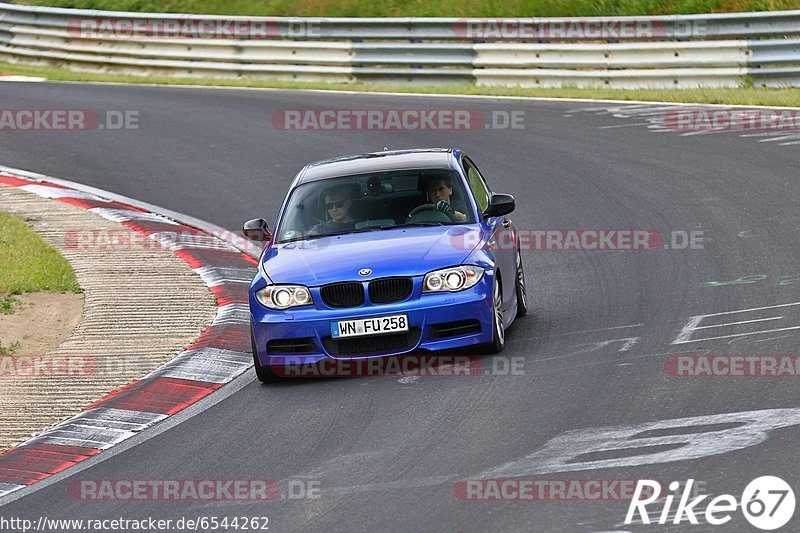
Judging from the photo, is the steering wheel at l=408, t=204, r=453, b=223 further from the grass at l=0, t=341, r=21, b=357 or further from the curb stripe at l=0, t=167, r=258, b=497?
the grass at l=0, t=341, r=21, b=357

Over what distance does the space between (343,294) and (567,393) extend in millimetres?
1847

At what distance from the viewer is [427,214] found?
431 inches

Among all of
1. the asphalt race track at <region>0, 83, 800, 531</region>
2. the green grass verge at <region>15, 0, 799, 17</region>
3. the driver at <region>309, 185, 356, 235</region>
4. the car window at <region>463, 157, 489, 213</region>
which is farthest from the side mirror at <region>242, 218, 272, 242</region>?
the green grass verge at <region>15, 0, 799, 17</region>

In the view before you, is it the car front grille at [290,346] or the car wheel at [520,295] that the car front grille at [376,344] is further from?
the car wheel at [520,295]

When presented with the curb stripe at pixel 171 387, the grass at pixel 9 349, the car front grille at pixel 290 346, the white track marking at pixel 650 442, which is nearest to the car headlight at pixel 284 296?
the car front grille at pixel 290 346

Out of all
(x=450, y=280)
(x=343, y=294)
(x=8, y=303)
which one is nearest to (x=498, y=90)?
(x=8, y=303)

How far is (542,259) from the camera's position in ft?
45.8

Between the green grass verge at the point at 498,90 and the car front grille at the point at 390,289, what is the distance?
41.1 feet

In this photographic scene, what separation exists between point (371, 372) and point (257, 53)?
19.0 meters

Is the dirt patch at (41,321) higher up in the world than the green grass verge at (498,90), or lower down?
lower down

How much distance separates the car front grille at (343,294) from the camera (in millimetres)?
9859

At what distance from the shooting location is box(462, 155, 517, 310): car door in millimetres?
10741

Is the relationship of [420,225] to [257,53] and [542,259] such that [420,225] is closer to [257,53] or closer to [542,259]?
[542,259]

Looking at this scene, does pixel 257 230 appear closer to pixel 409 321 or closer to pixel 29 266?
pixel 409 321
